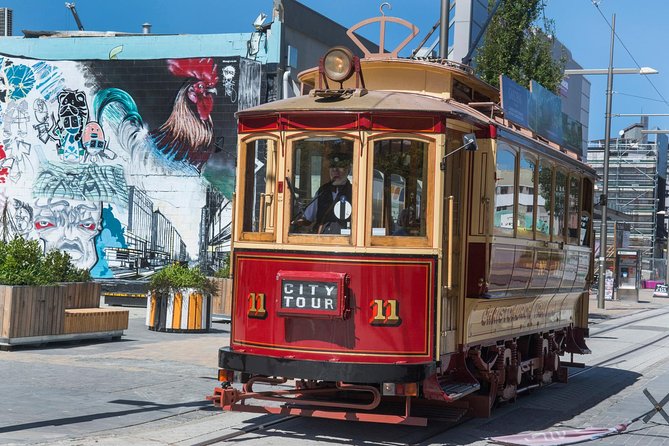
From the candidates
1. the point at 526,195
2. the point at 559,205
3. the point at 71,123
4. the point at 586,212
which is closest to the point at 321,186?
the point at 526,195

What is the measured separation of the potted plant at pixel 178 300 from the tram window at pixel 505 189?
920 cm

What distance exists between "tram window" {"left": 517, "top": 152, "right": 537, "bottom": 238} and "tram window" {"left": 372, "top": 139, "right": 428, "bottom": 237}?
215 centimetres

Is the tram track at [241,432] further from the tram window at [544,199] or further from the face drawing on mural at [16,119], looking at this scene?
the face drawing on mural at [16,119]

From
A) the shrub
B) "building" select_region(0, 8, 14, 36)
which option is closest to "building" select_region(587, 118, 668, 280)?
"building" select_region(0, 8, 14, 36)

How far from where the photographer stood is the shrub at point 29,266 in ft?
49.6

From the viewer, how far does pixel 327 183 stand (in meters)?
9.43

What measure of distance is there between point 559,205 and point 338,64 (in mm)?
4484

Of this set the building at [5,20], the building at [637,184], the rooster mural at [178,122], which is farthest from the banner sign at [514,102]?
the building at [637,184]

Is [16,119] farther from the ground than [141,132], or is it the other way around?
[16,119]

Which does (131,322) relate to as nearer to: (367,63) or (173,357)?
(173,357)

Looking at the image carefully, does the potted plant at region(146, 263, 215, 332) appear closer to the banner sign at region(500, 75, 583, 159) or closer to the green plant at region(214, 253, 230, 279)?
the green plant at region(214, 253, 230, 279)

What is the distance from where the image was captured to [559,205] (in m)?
13.1

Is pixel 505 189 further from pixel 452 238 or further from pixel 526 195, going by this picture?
pixel 452 238

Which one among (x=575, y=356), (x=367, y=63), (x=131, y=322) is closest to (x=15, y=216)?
(x=131, y=322)
